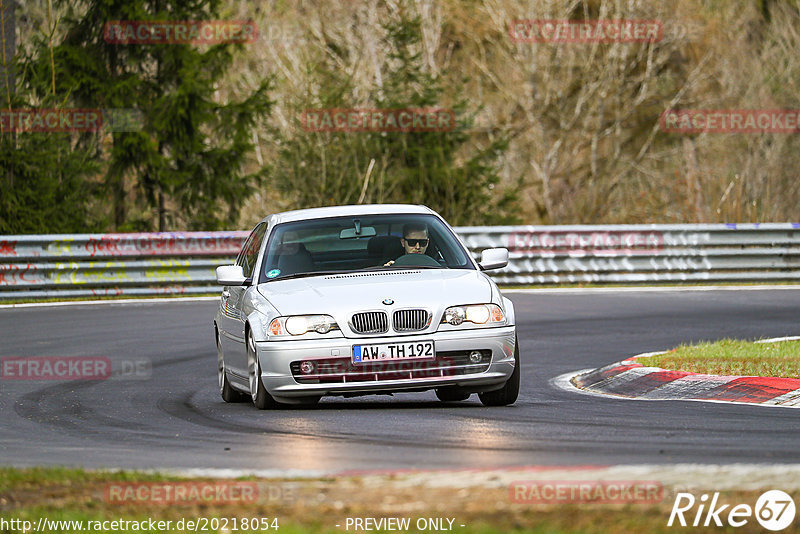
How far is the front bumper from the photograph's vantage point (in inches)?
383

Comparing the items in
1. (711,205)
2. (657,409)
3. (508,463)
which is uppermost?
(508,463)

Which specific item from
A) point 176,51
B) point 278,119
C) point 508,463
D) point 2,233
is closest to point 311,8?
point 278,119

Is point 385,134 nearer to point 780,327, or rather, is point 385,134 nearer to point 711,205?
point 711,205

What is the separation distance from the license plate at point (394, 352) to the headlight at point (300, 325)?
259mm

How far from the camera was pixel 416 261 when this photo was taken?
10.9m

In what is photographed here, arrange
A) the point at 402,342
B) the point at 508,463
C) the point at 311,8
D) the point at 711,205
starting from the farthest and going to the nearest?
the point at 311,8 < the point at 711,205 < the point at 402,342 < the point at 508,463

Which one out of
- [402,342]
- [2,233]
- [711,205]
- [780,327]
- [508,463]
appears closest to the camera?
[508,463]

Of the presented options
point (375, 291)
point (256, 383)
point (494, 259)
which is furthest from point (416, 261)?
point (256, 383)

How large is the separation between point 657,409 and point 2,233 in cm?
1777

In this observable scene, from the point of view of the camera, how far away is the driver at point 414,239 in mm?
11211

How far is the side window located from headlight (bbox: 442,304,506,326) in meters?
2.12

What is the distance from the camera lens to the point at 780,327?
1708cm

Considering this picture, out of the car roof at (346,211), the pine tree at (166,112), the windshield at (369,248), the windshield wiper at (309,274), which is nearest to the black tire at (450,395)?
the windshield at (369,248)

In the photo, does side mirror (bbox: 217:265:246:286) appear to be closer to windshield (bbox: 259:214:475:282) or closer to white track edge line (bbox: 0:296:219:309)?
windshield (bbox: 259:214:475:282)
